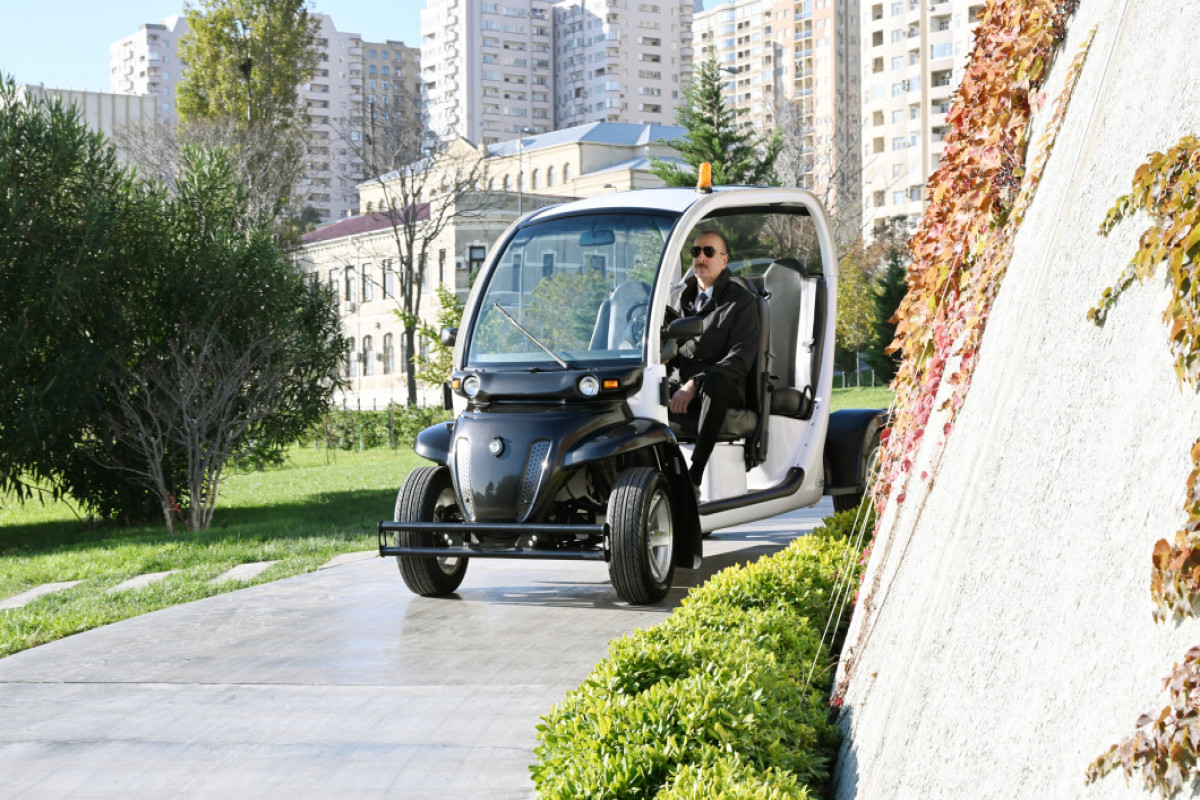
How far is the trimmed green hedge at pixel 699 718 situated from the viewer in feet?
10.7

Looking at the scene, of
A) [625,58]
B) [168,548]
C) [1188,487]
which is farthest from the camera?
[625,58]

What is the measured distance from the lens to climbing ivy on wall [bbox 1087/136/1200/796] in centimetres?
215

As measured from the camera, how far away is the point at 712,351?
872 centimetres

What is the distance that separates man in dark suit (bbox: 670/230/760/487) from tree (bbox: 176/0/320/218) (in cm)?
4022

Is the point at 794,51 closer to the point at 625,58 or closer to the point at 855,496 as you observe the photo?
the point at 625,58

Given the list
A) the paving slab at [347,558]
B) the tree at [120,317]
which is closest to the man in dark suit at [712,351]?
the paving slab at [347,558]

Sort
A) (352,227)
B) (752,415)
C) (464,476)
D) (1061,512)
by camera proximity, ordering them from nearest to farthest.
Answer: (1061,512)
(464,476)
(752,415)
(352,227)

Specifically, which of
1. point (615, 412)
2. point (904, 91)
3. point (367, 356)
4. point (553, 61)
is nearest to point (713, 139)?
point (615, 412)

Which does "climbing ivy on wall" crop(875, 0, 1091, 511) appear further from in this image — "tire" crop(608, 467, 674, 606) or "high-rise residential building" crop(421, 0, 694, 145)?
"high-rise residential building" crop(421, 0, 694, 145)

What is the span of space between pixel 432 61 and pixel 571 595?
6830 inches

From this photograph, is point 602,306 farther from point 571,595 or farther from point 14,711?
point 14,711

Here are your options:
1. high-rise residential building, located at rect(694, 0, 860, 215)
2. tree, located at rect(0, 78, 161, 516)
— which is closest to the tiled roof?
high-rise residential building, located at rect(694, 0, 860, 215)

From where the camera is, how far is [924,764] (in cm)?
301

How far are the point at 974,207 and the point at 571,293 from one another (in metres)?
3.95
